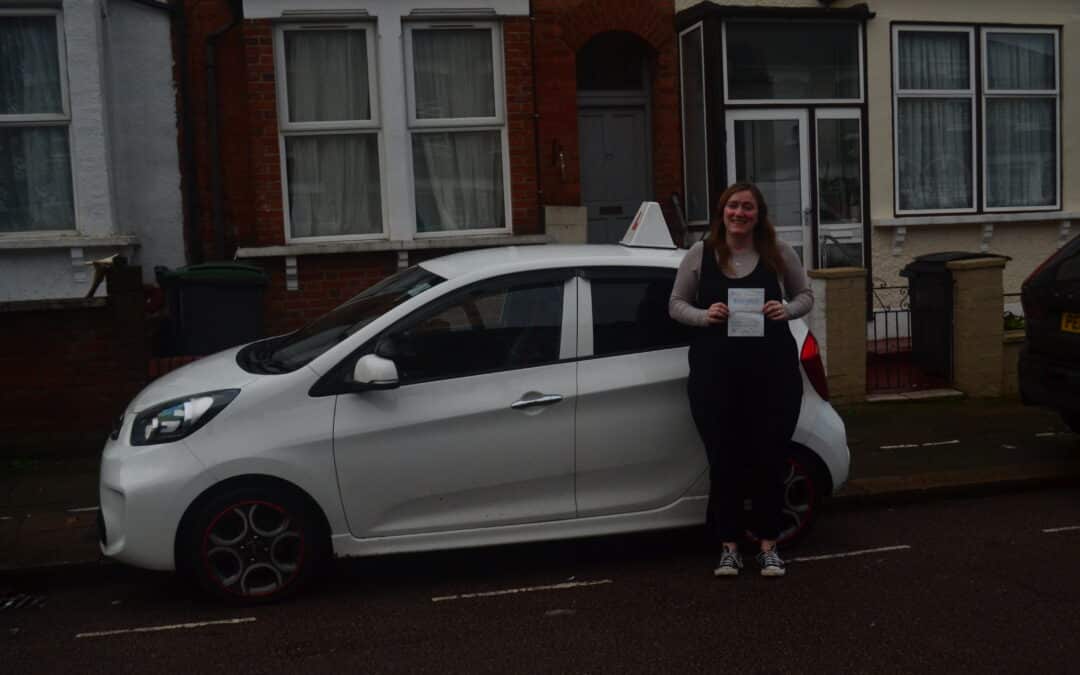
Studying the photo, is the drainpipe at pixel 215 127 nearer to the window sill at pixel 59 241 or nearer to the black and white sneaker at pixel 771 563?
the window sill at pixel 59 241

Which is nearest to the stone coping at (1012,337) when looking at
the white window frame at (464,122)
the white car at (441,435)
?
the white window frame at (464,122)

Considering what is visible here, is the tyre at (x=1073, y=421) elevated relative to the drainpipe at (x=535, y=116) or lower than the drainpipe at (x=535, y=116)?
lower

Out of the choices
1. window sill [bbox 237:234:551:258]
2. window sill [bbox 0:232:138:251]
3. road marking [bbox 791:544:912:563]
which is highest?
window sill [bbox 0:232:138:251]

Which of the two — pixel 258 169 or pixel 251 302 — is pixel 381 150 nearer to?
pixel 258 169

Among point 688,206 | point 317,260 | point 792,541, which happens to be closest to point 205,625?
point 792,541

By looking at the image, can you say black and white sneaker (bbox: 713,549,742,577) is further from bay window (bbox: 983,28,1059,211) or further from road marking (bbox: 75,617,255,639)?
bay window (bbox: 983,28,1059,211)

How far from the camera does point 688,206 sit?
41.4 feet

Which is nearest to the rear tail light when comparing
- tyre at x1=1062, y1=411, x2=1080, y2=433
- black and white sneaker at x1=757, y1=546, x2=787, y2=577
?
black and white sneaker at x1=757, y1=546, x2=787, y2=577

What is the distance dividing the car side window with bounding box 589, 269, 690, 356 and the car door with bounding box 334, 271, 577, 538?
16cm

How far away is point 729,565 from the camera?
6047 millimetres

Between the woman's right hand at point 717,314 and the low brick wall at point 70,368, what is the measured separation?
487 cm

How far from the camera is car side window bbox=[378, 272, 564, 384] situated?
5.95 meters

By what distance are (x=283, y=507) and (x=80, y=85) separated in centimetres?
615

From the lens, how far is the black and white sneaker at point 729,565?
6.03 m
